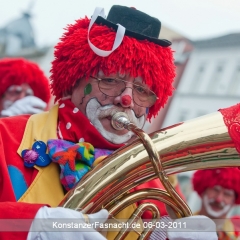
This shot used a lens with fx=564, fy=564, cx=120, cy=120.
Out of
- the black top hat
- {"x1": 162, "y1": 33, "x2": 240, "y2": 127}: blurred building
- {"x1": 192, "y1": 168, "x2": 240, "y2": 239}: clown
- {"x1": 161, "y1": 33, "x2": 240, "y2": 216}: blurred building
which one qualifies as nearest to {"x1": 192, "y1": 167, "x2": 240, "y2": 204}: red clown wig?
{"x1": 192, "y1": 168, "x2": 240, "y2": 239}: clown

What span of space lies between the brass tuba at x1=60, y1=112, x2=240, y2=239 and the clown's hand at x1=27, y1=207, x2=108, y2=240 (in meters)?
0.15

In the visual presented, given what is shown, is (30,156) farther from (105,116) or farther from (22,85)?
(22,85)

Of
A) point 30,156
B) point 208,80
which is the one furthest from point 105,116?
point 208,80

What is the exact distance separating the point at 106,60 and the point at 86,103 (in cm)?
20

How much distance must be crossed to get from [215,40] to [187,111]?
310 centimetres

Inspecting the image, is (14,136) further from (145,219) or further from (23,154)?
(145,219)

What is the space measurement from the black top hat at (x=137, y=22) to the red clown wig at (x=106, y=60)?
0.07ft

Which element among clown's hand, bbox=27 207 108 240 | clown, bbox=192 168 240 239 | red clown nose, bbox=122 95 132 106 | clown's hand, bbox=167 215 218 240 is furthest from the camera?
clown, bbox=192 168 240 239

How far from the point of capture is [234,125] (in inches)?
79.9

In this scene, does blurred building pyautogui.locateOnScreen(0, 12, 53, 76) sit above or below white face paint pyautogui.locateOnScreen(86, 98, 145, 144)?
above

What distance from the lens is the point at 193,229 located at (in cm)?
194

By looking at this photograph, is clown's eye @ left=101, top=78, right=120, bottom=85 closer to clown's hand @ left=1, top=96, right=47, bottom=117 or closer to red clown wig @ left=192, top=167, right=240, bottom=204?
clown's hand @ left=1, top=96, right=47, bottom=117

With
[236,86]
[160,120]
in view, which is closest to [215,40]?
[236,86]

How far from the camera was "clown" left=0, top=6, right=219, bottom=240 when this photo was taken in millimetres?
2199
